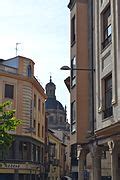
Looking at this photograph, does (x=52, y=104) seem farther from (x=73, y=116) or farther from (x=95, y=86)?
(x=95, y=86)

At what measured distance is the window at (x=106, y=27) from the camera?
21953mm

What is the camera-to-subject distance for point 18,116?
5534 cm

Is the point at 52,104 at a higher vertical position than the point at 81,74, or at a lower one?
higher

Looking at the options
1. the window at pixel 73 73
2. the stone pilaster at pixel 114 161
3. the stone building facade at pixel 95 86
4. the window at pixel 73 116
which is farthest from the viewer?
the window at pixel 73 73

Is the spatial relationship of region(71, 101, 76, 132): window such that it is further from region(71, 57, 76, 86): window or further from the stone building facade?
region(71, 57, 76, 86): window

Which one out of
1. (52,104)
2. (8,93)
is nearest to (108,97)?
(8,93)

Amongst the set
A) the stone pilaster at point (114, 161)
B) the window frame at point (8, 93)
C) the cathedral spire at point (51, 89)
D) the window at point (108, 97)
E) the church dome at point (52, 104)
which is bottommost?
the stone pilaster at point (114, 161)

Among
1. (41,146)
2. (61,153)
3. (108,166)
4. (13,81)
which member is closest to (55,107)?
(61,153)

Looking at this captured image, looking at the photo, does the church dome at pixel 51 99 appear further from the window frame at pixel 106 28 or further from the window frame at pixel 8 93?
the window frame at pixel 106 28

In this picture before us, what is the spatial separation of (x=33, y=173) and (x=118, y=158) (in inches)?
1423

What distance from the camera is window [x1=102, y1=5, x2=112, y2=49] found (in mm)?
21953

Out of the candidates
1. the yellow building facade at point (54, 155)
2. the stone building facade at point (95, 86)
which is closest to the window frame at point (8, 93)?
the stone building facade at point (95, 86)

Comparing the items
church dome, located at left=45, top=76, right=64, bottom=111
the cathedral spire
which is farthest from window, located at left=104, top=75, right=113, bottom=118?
the cathedral spire

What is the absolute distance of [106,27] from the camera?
74.1 feet
